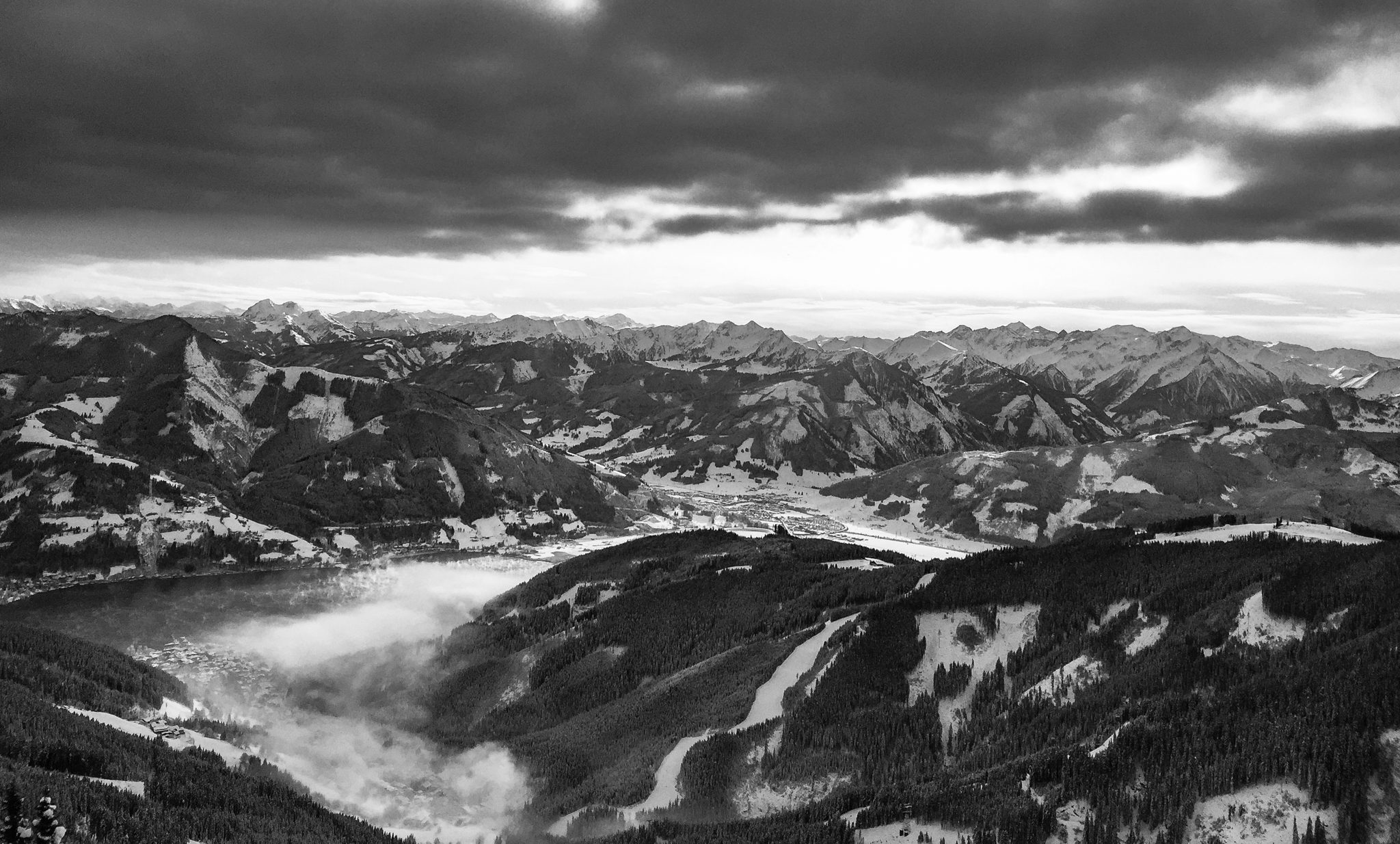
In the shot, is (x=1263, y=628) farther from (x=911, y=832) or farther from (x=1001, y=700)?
(x=911, y=832)

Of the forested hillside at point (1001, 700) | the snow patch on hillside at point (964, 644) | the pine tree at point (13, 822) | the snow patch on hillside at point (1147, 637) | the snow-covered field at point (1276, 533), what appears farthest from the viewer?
the snow-covered field at point (1276, 533)

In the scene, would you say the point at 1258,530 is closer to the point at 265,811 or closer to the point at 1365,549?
the point at 1365,549

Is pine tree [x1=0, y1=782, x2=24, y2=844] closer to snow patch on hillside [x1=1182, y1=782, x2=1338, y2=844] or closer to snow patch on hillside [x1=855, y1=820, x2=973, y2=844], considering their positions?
snow patch on hillside [x1=855, y1=820, x2=973, y2=844]

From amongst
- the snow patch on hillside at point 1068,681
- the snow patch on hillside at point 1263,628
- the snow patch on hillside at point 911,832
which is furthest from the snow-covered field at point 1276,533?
the snow patch on hillside at point 911,832

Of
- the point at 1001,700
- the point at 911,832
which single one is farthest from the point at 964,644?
the point at 911,832

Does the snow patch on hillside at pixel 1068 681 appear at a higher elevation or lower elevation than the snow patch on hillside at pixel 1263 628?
lower

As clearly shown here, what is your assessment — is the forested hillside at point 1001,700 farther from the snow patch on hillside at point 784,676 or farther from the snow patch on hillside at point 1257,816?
the snow patch on hillside at point 784,676

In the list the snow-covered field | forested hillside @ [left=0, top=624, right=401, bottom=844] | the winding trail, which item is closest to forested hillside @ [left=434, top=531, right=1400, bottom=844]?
the winding trail
